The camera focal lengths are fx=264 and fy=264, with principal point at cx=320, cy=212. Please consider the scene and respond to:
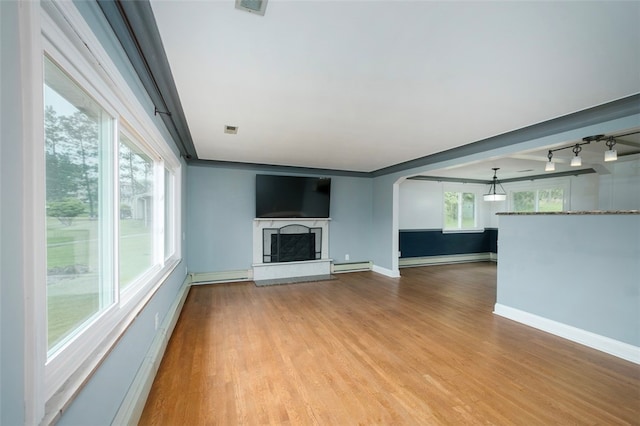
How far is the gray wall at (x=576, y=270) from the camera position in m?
2.57

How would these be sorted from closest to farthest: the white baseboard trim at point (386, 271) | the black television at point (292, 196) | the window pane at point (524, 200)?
the black television at point (292, 196) → the white baseboard trim at point (386, 271) → the window pane at point (524, 200)

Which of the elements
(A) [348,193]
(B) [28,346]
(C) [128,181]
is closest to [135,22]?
(C) [128,181]

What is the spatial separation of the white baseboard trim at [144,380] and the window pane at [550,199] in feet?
28.0

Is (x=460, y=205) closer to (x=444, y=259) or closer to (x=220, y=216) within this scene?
(x=444, y=259)

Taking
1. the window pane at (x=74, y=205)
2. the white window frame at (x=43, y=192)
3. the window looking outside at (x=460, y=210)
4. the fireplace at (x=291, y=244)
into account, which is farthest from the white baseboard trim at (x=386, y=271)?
the window pane at (x=74, y=205)

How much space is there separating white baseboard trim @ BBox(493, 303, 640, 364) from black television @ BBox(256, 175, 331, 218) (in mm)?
3558

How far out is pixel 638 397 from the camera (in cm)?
199

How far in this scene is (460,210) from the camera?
25.2ft

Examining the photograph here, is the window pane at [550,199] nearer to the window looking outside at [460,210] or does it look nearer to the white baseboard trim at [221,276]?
the window looking outside at [460,210]

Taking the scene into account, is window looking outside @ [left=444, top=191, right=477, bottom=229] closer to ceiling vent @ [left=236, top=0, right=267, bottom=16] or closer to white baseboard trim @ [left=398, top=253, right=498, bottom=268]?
white baseboard trim @ [left=398, top=253, right=498, bottom=268]

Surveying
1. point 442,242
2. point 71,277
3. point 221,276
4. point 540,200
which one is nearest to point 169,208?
point 221,276

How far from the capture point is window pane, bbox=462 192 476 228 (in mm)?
7762

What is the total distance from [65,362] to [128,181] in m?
1.42

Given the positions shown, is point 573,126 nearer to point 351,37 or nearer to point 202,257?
point 351,37
